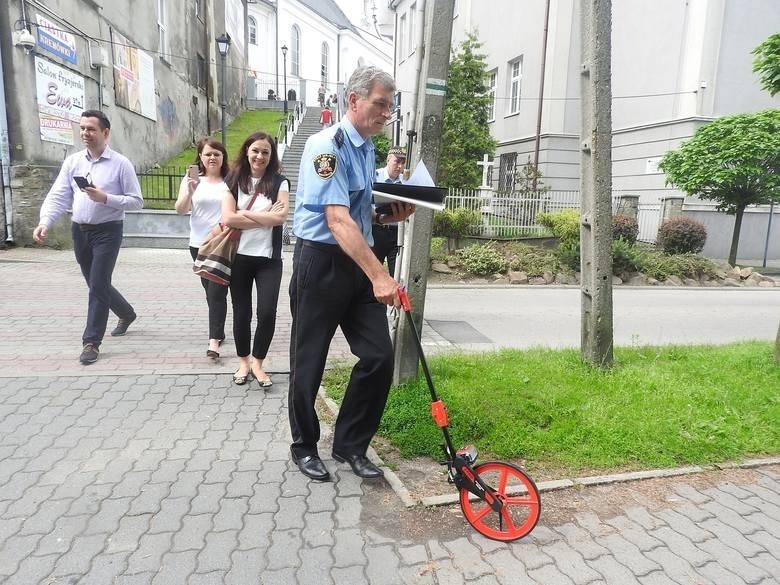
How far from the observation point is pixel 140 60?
683 inches

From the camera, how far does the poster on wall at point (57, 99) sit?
1183 cm

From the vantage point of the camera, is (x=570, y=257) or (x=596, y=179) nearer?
(x=596, y=179)

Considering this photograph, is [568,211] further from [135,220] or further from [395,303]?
[395,303]

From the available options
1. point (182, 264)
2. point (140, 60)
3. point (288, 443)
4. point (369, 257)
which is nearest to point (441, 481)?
point (288, 443)

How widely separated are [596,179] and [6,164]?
38.0 ft

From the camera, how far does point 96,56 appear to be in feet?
45.2

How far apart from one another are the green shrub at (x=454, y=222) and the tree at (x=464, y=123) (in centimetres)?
442

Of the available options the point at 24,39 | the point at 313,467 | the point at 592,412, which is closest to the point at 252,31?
the point at 24,39

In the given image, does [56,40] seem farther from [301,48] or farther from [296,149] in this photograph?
[301,48]

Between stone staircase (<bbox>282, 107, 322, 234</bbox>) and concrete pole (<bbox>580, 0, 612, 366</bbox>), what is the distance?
1059cm

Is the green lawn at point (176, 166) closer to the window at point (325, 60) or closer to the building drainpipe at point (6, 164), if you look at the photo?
the building drainpipe at point (6, 164)

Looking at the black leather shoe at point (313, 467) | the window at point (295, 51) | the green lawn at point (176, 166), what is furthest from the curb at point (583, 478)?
the window at point (295, 51)

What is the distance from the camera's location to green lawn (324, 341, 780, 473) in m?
3.47

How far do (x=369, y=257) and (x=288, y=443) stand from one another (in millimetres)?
1556
